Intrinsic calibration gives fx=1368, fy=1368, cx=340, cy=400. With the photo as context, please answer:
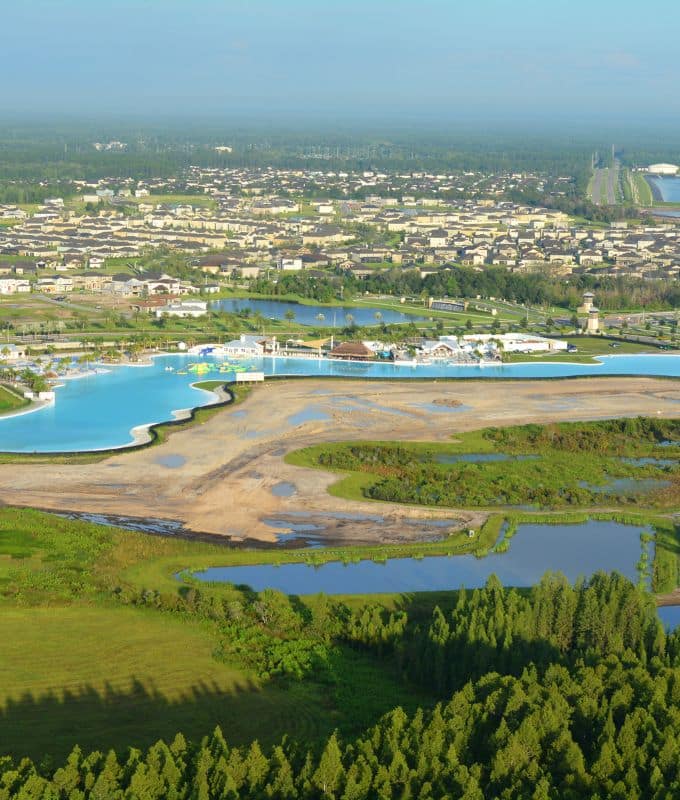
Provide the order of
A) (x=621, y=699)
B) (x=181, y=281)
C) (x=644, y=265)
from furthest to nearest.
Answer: (x=644, y=265) → (x=181, y=281) → (x=621, y=699)

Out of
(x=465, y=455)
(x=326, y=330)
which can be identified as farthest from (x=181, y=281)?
(x=465, y=455)

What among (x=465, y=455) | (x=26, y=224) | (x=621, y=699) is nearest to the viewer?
(x=621, y=699)

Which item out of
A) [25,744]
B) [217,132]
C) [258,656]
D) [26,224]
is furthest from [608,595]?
[217,132]

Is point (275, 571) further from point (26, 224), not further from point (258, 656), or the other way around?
point (26, 224)

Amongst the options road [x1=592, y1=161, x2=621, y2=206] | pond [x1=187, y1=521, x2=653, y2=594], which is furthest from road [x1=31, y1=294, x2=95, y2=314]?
road [x1=592, y1=161, x2=621, y2=206]

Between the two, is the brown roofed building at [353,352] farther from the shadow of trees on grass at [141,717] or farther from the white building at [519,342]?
the shadow of trees on grass at [141,717]

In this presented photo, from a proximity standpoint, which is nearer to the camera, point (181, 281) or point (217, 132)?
point (181, 281)

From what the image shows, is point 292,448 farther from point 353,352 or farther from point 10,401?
point 353,352
